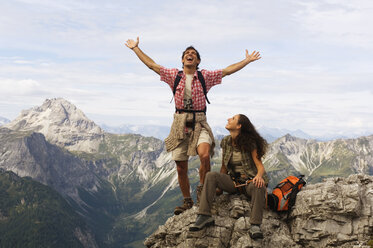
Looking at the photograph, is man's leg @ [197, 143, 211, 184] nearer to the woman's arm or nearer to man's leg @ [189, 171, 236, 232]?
man's leg @ [189, 171, 236, 232]

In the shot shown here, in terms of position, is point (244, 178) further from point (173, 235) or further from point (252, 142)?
point (173, 235)

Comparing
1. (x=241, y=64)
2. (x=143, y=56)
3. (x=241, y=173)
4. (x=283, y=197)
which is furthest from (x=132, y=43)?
(x=283, y=197)

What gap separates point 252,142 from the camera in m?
13.6

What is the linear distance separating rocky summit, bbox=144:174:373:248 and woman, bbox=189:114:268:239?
0.62 metres

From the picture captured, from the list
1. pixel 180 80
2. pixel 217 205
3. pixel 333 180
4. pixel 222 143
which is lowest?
pixel 217 205

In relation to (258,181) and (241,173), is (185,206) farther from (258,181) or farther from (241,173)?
(258,181)

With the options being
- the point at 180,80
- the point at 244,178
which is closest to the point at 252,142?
the point at 244,178

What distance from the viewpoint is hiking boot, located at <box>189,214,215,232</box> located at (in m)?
12.7

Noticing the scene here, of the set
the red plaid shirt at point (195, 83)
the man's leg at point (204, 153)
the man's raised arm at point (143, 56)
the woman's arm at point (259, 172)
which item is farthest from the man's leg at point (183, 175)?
the man's raised arm at point (143, 56)

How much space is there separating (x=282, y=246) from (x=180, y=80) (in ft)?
26.7

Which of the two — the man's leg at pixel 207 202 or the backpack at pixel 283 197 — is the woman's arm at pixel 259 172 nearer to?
the man's leg at pixel 207 202

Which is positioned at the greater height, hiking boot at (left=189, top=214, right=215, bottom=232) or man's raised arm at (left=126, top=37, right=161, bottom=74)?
man's raised arm at (left=126, top=37, right=161, bottom=74)

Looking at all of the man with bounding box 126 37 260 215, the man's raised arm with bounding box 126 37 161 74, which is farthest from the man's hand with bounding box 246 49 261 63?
the man's raised arm with bounding box 126 37 161 74

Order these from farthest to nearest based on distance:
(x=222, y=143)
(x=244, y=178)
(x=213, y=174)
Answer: (x=222, y=143) → (x=244, y=178) → (x=213, y=174)
